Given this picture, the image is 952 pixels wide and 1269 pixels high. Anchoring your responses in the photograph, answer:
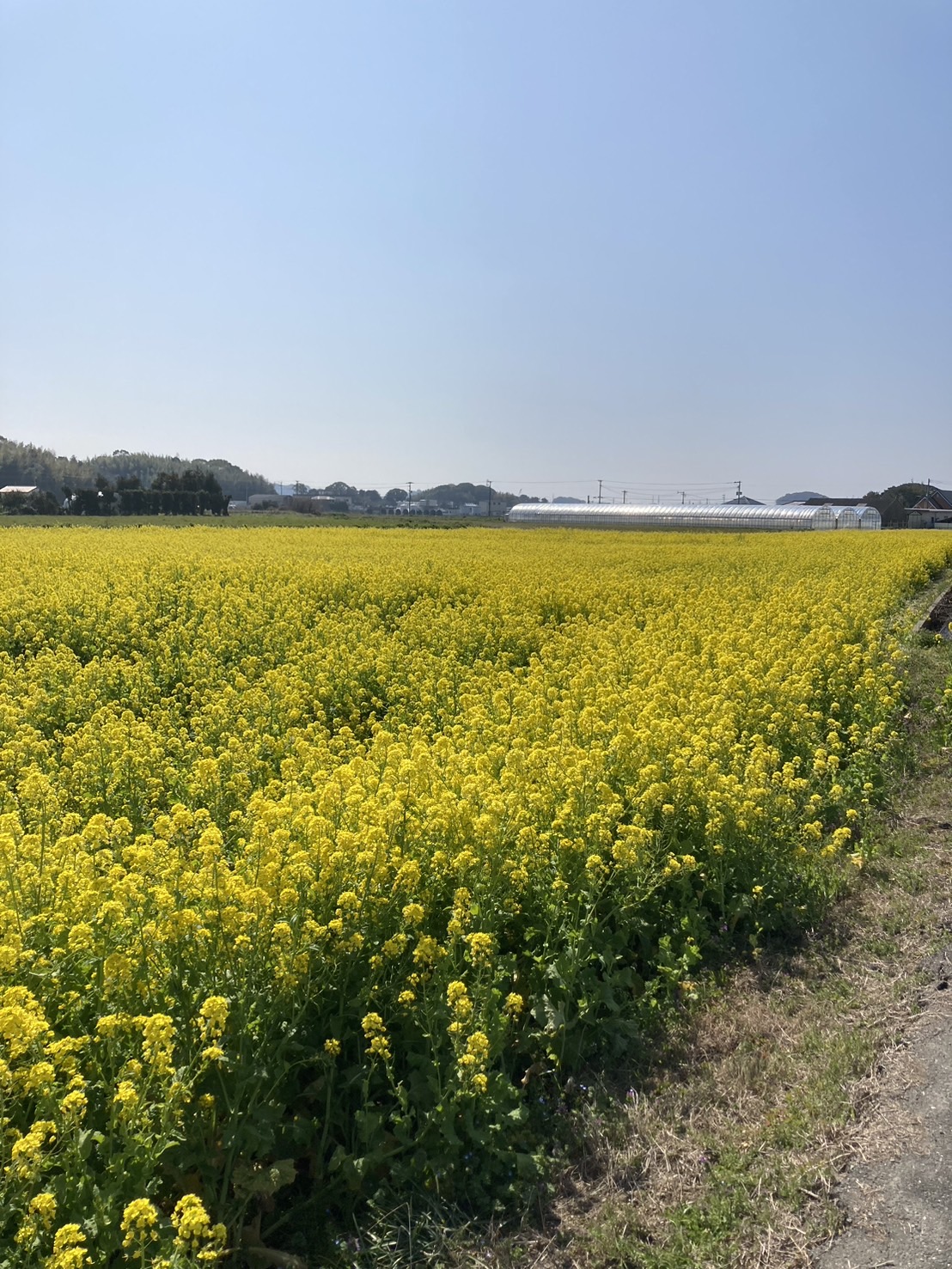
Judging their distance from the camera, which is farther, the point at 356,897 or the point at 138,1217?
the point at 356,897

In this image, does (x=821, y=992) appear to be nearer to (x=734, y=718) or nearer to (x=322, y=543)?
(x=734, y=718)

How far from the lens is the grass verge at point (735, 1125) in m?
2.90

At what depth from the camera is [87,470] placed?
133 meters

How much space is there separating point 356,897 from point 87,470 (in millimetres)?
143196

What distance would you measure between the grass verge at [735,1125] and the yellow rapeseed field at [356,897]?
0.19m

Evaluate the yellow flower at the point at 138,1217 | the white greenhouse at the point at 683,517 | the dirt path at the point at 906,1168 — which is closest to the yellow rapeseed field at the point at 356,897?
the yellow flower at the point at 138,1217

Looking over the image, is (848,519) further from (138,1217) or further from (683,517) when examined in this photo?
(138,1217)

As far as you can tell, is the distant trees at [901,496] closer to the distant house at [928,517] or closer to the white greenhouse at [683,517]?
the distant house at [928,517]

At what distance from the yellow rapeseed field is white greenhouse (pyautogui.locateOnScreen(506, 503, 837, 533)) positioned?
58.3 m

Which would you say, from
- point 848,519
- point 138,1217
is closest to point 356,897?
point 138,1217

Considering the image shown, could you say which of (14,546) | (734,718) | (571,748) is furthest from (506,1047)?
(14,546)

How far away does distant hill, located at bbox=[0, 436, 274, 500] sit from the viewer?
11825 centimetres

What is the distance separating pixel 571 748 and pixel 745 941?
1550 mm

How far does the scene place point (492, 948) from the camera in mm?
3668
